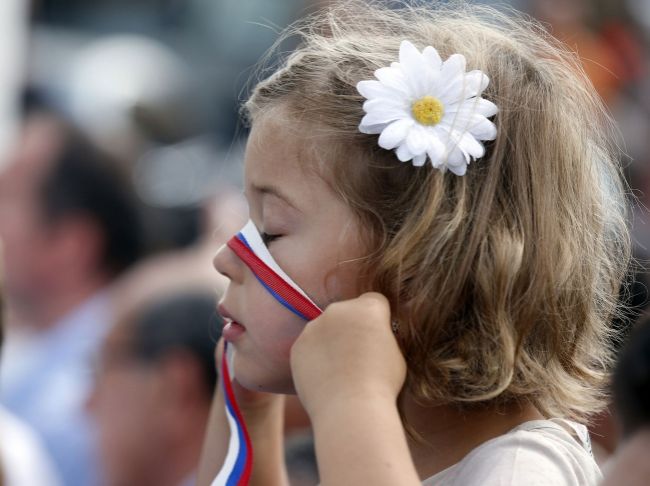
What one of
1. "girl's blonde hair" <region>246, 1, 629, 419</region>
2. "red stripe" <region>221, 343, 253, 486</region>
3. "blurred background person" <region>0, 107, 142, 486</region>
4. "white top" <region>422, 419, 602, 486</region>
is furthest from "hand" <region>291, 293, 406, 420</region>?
"blurred background person" <region>0, 107, 142, 486</region>

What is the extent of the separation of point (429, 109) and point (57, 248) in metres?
3.29

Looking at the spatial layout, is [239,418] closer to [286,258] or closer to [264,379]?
[264,379]

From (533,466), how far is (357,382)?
0.34 m

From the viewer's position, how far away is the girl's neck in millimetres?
2166

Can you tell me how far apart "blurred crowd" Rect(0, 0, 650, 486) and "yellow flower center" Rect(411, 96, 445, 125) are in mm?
612

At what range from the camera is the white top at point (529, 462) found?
2.00 metres

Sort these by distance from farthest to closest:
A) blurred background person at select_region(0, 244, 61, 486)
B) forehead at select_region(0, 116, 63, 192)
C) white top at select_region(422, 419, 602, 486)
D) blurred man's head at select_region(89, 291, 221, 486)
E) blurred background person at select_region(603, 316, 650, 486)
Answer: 1. forehead at select_region(0, 116, 63, 192)
2. blurred man's head at select_region(89, 291, 221, 486)
3. blurred background person at select_region(0, 244, 61, 486)
4. white top at select_region(422, 419, 602, 486)
5. blurred background person at select_region(603, 316, 650, 486)

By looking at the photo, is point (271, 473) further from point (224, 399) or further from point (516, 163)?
point (516, 163)

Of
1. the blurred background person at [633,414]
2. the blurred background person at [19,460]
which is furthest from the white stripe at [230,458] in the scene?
the blurred background person at [19,460]

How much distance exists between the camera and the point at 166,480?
3.90 m

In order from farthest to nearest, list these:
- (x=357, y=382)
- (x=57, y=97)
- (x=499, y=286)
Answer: (x=57, y=97) → (x=499, y=286) → (x=357, y=382)

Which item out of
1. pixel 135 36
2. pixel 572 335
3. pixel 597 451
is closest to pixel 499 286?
pixel 572 335

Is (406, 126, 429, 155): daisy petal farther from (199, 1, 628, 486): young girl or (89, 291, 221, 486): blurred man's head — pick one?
(89, 291, 221, 486): blurred man's head

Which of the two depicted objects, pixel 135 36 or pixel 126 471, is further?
pixel 135 36
